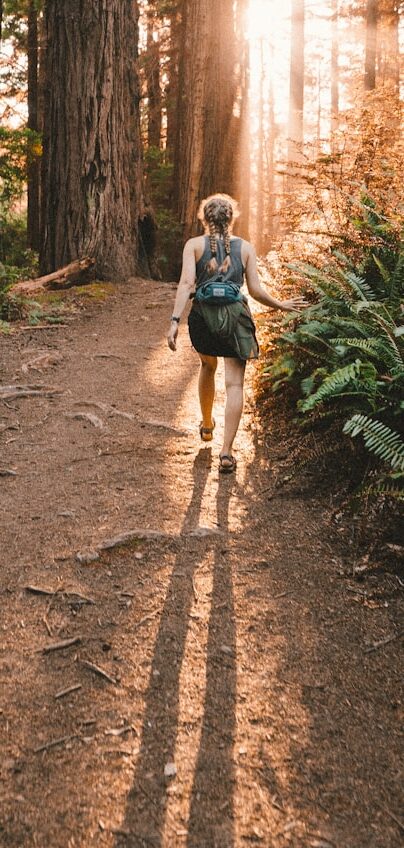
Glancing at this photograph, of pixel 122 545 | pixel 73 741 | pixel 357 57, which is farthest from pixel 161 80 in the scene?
pixel 73 741

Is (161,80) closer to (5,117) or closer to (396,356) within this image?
(5,117)

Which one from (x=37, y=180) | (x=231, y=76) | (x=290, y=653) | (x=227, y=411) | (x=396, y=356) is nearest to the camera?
(x=290, y=653)

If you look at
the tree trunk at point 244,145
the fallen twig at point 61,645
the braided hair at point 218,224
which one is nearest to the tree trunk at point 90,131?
the tree trunk at point 244,145

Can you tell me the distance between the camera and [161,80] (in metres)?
23.5

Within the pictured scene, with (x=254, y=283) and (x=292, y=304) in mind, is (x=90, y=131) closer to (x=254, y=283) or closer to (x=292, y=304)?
(x=292, y=304)

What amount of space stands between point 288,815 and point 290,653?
37.2 inches

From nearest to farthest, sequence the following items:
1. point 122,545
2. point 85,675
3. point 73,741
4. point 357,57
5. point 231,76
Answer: point 73,741, point 85,675, point 122,545, point 231,76, point 357,57

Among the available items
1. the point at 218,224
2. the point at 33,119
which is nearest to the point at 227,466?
the point at 218,224

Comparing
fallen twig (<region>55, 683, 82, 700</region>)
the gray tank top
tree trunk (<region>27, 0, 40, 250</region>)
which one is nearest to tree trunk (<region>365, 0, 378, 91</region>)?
tree trunk (<region>27, 0, 40, 250</region>)

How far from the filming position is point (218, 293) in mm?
5078

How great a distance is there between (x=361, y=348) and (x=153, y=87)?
62.5 feet

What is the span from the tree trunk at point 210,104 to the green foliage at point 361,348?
844 centimetres

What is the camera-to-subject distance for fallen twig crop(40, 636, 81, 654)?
3.21 m

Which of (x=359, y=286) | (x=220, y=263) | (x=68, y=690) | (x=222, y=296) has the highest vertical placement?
(x=220, y=263)
